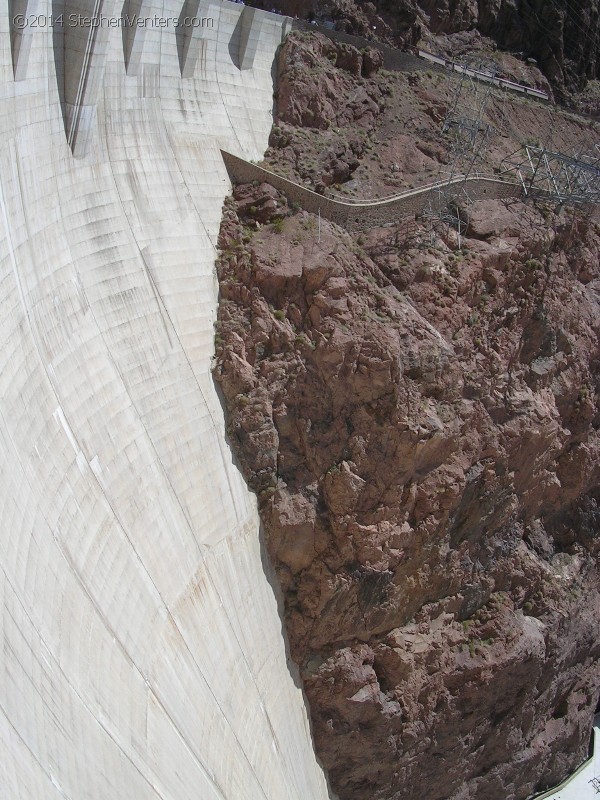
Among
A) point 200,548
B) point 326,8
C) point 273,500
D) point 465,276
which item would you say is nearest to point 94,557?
point 200,548

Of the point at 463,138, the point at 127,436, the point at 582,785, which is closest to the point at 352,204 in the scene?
the point at 463,138

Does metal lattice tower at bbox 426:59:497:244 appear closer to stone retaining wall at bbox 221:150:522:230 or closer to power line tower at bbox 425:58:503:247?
power line tower at bbox 425:58:503:247

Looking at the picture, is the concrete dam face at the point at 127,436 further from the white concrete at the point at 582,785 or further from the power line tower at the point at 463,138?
the white concrete at the point at 582,785

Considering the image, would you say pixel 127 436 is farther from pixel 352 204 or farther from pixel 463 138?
pixel 463 138

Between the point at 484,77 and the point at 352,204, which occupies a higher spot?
the point at 484,77

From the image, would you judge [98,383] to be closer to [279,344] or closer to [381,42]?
[279,344]

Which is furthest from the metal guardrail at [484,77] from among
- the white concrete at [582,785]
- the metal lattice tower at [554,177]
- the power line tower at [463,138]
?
the white concrete at [582,785]

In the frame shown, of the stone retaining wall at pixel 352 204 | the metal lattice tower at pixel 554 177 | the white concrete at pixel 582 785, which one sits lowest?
the white concrete at pixel 582 785
